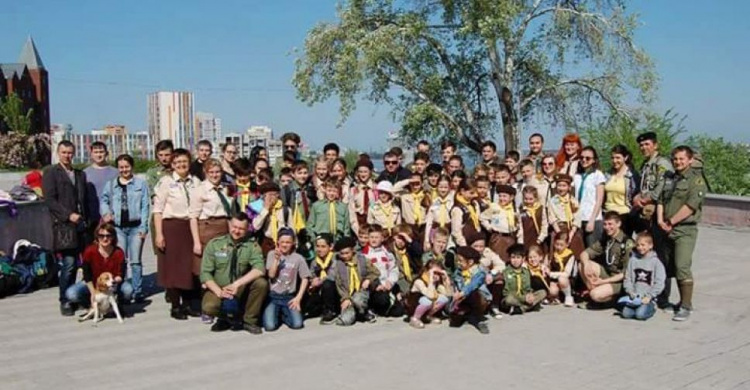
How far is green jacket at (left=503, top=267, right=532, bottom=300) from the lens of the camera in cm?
767

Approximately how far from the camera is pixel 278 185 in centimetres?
793

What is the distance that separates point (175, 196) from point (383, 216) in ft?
7.10

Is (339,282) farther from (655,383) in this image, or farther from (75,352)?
(655,383)

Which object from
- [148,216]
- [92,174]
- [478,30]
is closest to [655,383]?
[148,216]

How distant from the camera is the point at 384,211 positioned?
804 cm

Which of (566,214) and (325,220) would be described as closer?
(325,220)

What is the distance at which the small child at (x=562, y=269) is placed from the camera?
7.98 meters

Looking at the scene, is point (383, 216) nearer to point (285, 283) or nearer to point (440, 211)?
point (440, 211)

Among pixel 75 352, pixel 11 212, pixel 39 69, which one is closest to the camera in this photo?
pixel 75 352

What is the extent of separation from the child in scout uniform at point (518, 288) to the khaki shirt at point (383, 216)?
1.27 m

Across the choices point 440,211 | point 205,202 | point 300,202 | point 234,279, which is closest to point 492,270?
point 440,211

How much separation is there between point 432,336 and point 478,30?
16822mm

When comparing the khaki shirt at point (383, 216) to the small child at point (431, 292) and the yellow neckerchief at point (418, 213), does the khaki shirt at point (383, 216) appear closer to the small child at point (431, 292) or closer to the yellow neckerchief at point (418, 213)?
the yellow neckerchief at point (418, 213)

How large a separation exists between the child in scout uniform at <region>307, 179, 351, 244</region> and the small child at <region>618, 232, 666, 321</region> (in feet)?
9.55
